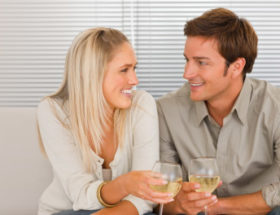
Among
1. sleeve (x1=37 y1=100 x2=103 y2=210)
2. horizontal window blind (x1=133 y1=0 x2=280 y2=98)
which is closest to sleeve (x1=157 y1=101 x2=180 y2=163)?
sleeve (x1=37 y1=100 x2=103 y2=210)

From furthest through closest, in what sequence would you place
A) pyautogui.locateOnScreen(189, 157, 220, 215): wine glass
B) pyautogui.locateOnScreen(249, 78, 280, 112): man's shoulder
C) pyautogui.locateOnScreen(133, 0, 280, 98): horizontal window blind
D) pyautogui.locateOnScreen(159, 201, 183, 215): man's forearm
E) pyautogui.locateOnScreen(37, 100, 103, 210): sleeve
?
pyautogui.locateOnScreen(133, 0, 280, 98): horizontal window blind, pyautogui.locateOnScreen(249, 78, 280, 112): man's shoulder, pyautogui.locateOnScreen(159, 201, 183, 215): man's forearm, pyautogui.locateOnScreen(37, 100, 103, 210): sleeve, pyautogui.locateOnScreen(189, 157, 220, 215): wine glass

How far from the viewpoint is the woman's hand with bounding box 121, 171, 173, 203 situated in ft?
4.75

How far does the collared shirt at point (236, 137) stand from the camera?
2.16 m

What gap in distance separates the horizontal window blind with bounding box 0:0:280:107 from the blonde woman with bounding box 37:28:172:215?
1.14m

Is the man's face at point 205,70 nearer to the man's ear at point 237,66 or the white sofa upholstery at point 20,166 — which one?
the man's ear at point 237,66

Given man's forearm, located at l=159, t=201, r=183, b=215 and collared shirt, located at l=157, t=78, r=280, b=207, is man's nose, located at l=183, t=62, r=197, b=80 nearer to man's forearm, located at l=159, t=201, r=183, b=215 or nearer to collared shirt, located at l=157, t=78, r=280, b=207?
collared shirt, located at l=157, t=78, r=280, b=207

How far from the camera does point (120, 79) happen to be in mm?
2043

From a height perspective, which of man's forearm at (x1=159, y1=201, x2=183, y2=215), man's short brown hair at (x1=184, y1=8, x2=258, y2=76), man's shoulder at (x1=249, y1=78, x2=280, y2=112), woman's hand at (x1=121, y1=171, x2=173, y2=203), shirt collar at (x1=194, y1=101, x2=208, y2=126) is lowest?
man's forearm at (x1=159, y1=201, x2=183, y2=215)

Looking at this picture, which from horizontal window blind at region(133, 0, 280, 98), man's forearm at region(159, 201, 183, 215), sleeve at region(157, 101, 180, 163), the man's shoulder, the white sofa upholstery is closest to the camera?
man's forearm at region(159, 201, 183, 215)

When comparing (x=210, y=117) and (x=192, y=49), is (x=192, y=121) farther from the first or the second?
(x=192, y=49)

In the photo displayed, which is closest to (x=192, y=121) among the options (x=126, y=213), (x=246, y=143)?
(x=246, y=143)

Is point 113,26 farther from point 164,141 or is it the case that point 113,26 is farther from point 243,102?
point 243,102

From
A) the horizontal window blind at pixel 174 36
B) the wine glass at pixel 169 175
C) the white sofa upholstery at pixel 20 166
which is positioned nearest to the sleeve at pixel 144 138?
the wine glass at pixel 169 175

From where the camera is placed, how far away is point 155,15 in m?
3.21
